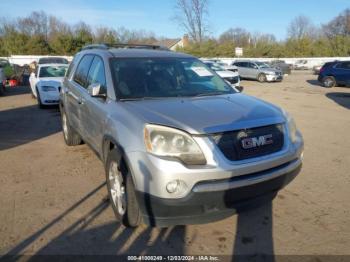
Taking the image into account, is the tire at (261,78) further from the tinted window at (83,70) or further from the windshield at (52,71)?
the tinted window at (83,70)

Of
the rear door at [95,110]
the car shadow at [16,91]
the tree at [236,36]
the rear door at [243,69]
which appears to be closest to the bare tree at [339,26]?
the tree at [236,36]

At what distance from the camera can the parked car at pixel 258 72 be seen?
2527 centimetres

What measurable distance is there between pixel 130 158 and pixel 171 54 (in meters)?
2.31

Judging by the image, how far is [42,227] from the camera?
353cm

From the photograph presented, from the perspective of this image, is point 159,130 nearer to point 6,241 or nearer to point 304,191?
point 6,241

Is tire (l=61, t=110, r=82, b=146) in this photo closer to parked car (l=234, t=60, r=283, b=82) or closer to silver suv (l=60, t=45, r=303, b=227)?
silver suv (l=60, t=45, r=303, b=227)

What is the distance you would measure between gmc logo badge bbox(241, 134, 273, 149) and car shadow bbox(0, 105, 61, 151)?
5.45 m

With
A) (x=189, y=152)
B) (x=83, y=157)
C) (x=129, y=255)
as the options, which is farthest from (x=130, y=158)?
(x=83, y=157)

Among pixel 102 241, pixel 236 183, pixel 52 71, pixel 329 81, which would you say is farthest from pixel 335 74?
pixel 102 241

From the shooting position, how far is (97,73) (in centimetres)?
445

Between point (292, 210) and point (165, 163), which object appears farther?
point (292, 210)

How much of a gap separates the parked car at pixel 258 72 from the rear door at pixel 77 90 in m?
21.7

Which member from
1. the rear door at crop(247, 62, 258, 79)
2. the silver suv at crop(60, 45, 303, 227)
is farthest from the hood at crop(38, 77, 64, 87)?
the rear door at crop(247, 62, 258, 79)

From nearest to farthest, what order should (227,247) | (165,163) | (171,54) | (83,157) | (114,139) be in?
(165,163) < (227,247) < (114,139) < (171,54) < (83,157)
